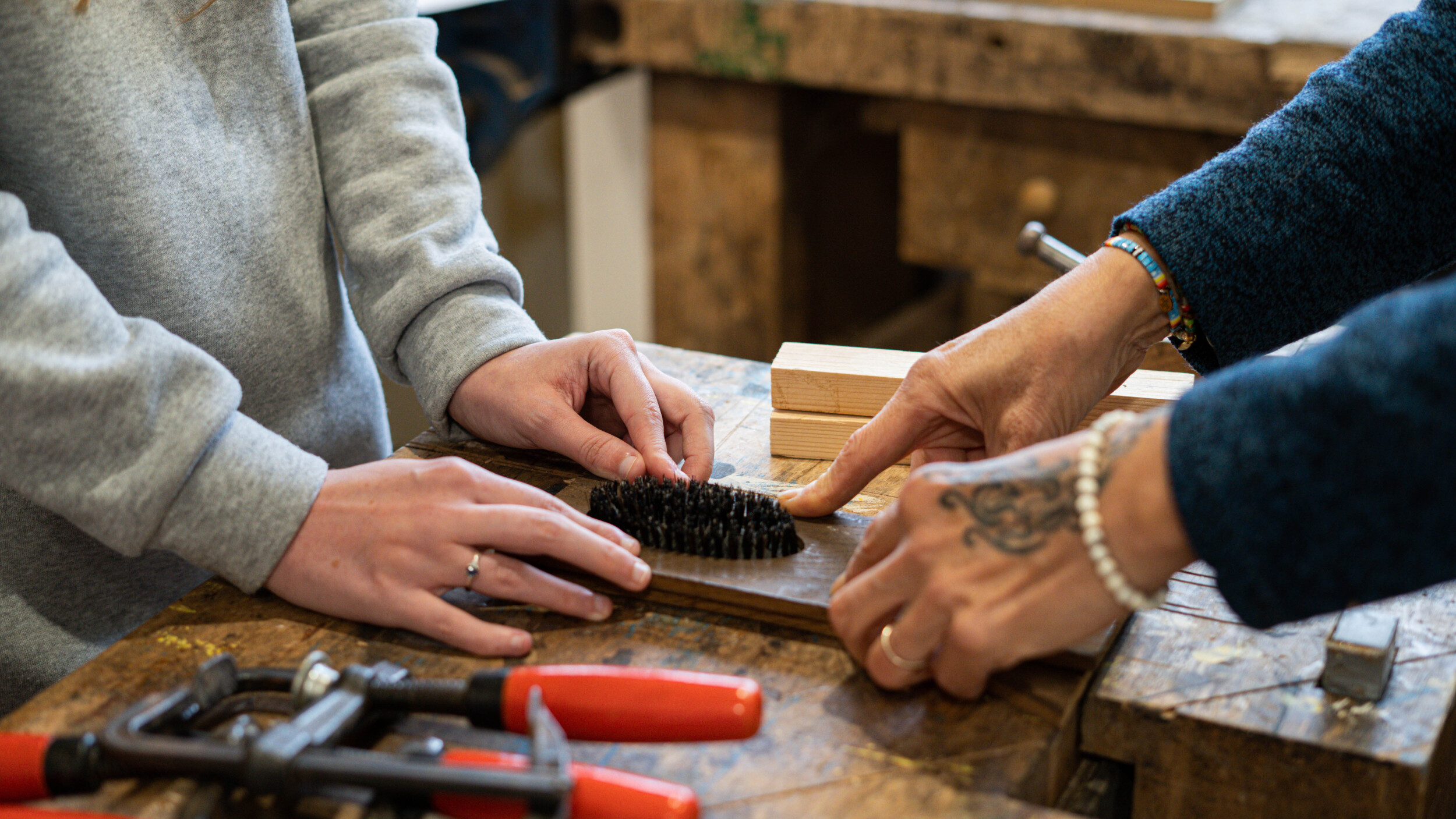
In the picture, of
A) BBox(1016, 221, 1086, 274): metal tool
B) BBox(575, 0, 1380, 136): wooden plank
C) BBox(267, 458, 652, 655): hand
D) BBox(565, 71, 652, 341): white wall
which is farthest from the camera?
BBox(565, 71, 652, 341): white wall

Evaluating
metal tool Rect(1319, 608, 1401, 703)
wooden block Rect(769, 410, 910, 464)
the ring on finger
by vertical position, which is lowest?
wooden block Rect(769, 410, 910, 464)

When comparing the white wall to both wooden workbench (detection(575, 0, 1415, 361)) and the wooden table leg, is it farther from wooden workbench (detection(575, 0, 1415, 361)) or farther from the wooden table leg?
wooden workbench (detection(575, 0, 1415, 361))

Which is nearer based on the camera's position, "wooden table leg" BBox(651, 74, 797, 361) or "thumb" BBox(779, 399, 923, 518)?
"thumb" BBox(779, 399, 923, 518)

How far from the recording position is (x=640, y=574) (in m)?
0.79

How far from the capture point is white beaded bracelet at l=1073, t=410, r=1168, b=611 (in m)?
0.63

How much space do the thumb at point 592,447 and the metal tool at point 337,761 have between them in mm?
303

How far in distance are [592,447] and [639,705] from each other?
0.35 metres

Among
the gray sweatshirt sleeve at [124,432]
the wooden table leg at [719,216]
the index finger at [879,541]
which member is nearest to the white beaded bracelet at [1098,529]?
the index finger at [879,541]

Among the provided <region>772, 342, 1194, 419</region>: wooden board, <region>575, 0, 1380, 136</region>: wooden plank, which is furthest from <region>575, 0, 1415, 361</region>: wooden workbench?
<region>772, 342, 1194, 419</region>: wooden board

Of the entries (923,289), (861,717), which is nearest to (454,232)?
(861,717)

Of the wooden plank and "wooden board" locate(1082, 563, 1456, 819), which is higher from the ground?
the wooden plank

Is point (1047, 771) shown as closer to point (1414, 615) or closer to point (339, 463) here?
point (1414, 615)

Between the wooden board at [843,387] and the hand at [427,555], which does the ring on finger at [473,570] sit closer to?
the hand at [427,555]

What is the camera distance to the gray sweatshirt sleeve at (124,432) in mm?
723
